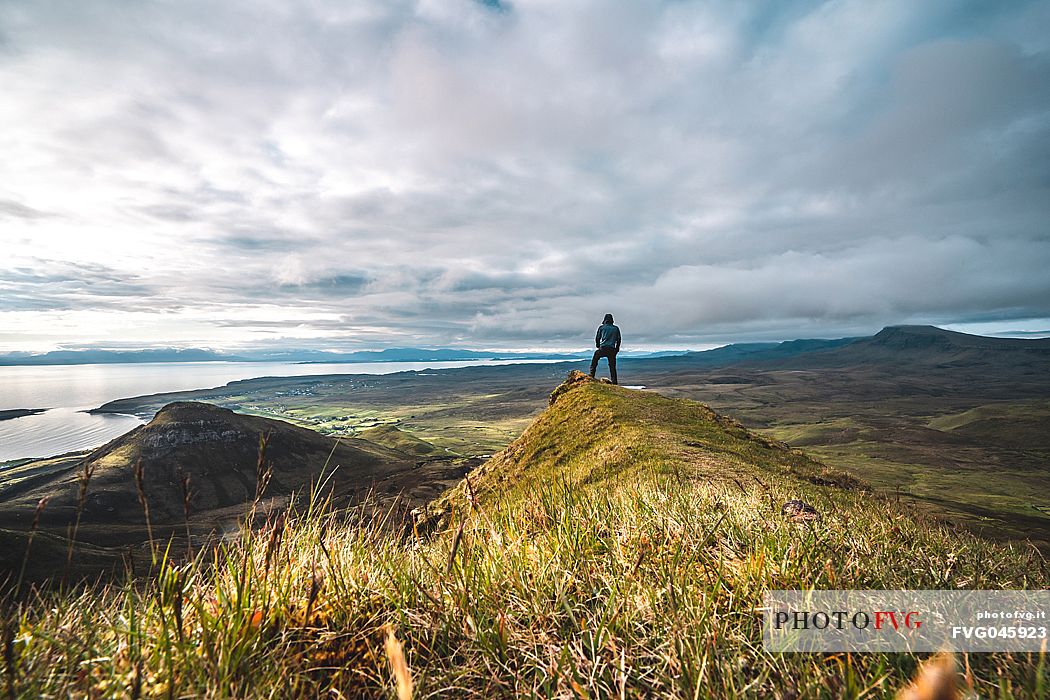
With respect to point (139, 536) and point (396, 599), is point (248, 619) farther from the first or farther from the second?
point (139, 536)

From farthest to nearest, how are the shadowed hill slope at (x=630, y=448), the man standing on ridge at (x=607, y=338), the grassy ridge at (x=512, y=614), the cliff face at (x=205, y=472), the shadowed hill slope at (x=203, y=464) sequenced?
the shadowed hill slope at (x=203, y=464) < the cliff face at (x=205, y=472) < the man standing on ridge at (x=607, y=338) < the shadowed hill slope at (x=630, y=448) < the grassy ridge at (x=512, y=614)

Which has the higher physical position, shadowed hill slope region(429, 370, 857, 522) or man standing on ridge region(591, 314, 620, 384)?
man standing on ridge region(591, 314, 620, 384)

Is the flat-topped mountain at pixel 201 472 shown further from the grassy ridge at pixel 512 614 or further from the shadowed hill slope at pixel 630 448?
the grassy ridge at pixel 512 614

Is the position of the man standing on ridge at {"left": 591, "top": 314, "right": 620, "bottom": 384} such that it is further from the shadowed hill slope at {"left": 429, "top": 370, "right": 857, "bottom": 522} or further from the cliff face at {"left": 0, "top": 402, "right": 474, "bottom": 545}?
the cliff face at {"left": 0, "top": 402, "right": 474, "bottom": 545}

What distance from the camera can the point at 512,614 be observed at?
11.0 ft

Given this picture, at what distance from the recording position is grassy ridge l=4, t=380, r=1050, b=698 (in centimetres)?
270

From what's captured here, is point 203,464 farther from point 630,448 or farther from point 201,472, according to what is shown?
point 630,448

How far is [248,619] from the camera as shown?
9.90 ft

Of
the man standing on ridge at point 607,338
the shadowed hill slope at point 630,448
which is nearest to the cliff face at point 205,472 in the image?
the man standing on ridge at point 607,338

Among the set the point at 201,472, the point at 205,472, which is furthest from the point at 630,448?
the point at 205,472

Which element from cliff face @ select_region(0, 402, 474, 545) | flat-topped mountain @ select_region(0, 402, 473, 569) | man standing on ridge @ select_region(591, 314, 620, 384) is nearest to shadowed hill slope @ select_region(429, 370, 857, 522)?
man standing on ridge @ select_region(591, 314, 620, 384)

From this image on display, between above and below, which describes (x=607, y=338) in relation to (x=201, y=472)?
above

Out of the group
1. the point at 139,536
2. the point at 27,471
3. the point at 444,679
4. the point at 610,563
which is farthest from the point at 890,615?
the point at 27,471

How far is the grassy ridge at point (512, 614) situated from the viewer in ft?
8.86
